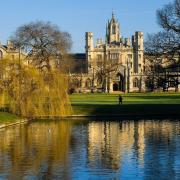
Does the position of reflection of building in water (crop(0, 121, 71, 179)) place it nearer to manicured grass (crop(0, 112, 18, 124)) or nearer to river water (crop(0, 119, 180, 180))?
river water (crop(0, 119, 180, 180))

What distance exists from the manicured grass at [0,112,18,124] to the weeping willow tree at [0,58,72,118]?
5.13 ft

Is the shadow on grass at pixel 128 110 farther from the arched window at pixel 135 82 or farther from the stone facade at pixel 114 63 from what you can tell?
the arched window at pixel 135 82

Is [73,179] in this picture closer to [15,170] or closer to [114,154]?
[15,170]

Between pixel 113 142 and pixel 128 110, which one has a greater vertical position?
pixel 128 110

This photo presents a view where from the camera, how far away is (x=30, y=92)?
55.1 meters

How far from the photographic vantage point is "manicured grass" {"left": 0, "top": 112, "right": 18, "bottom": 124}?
162 feet

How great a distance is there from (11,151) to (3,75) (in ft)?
86.1

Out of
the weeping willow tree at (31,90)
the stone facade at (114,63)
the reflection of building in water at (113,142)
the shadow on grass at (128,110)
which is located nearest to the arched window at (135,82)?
the stone facade at (114,63)

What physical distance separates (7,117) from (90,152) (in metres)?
22.5

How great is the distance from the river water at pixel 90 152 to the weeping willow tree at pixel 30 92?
8.15 metres

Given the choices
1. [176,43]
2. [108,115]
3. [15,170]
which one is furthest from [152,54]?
[15,170]

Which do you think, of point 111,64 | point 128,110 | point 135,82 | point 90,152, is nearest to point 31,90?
point 128,110

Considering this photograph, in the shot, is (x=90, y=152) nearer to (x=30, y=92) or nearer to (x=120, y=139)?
(x=120, y=139)

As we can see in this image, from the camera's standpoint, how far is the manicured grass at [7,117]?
162 feet
